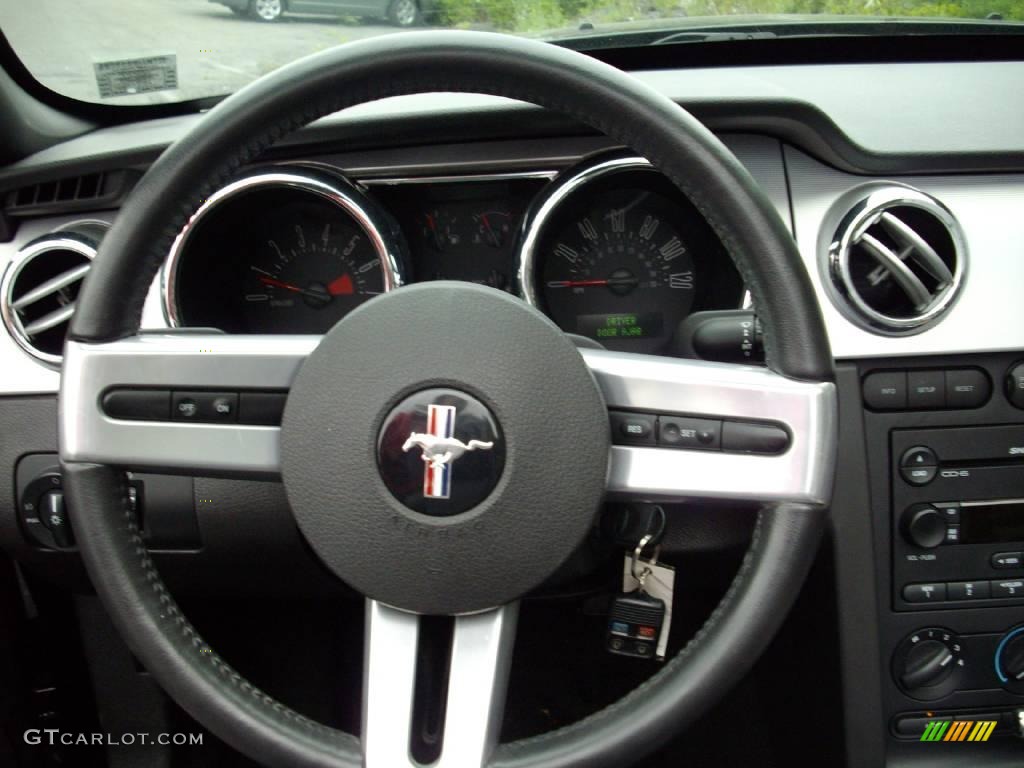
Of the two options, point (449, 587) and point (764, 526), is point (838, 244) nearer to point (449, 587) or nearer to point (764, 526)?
point (764, 526)

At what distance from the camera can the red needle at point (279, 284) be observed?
177 cm

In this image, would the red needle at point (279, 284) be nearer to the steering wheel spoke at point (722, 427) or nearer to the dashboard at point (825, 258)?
the dashboard at point (825, 258)

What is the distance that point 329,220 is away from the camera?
1.72 meters

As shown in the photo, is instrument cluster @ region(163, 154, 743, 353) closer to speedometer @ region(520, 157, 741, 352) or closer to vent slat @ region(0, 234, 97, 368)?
speedometer @ region(520, 157, 741, 352)

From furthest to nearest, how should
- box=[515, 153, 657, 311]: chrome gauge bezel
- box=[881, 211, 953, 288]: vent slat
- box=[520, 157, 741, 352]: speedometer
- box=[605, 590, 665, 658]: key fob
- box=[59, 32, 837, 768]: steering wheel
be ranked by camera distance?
box=[520, 157, 741, 352]: speedometer
box=[515, 153, 657, 311]: chrome gauge bezel
box=[881, 211, 953, 288]: vent slat
box=[605, 590, 665, 658]: key fob
box=[59, 32, 837, 768]: steering wheel

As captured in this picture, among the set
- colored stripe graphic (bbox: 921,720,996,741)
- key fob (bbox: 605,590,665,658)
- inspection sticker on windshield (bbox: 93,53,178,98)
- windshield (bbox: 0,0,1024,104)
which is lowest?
colored stripe graphic (bbox: 921,720,996,741)

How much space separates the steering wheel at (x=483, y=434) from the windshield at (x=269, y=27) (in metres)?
0.78

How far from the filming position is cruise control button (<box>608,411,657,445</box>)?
1006mm

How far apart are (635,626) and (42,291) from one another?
105 centimetres

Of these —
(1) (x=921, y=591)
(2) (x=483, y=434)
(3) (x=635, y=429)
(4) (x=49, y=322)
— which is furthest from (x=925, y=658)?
(4) (x=49, y=322)

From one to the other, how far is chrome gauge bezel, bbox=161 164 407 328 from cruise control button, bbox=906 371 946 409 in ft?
2.57

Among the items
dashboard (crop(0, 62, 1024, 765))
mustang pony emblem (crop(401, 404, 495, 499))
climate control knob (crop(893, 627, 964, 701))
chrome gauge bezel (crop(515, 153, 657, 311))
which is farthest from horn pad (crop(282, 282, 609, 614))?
climate control knob (crop(893, 627, 964, 701))

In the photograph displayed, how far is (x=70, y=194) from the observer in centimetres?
163

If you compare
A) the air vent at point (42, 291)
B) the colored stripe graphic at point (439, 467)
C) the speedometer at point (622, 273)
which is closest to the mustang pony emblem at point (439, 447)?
the colored stripe graphic at point (439, 467)
